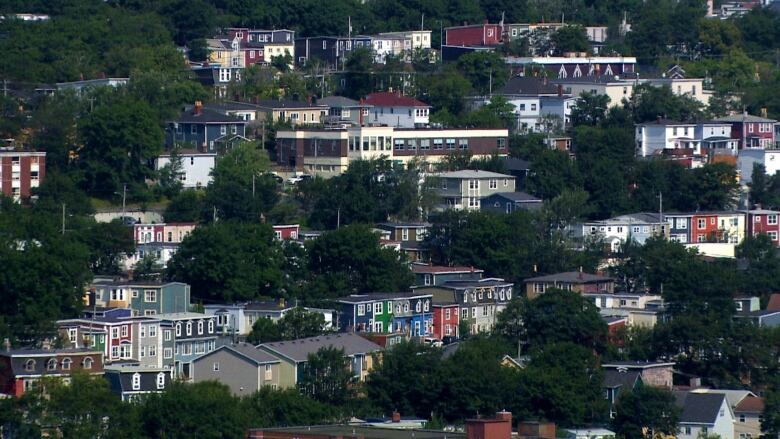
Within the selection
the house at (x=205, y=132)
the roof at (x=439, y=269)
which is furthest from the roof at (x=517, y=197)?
the house at (x=205, y=132)

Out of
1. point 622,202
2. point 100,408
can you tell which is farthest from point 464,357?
point 622,202

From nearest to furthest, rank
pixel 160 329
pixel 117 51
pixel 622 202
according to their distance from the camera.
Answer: pixel 160 329 < pixel 622 202 < pixel 117 51

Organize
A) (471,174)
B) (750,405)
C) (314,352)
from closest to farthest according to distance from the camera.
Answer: (750,405) < (314,352) < (471,174)

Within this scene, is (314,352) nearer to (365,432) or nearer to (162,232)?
(365,432)

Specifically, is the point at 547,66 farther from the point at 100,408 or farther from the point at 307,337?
the point at 100,408

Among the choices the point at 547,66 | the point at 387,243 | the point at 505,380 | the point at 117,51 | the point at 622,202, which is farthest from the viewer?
the point at 547,66

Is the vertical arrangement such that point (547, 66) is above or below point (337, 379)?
above

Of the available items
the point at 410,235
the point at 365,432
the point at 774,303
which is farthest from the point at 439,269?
the point at 365,432
